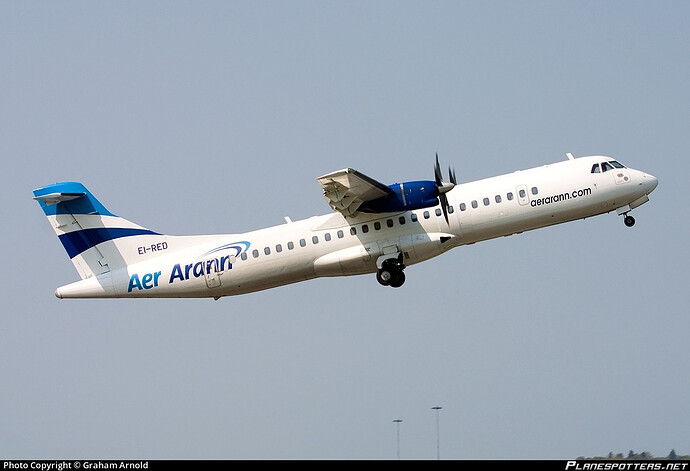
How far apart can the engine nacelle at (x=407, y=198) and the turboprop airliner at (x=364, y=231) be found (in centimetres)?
3

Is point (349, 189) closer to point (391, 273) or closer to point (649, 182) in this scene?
point (391, 273)

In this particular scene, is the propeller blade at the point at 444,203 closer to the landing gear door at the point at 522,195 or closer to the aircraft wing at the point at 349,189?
the aircraft wing at the point at 349,189

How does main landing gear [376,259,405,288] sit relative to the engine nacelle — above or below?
below

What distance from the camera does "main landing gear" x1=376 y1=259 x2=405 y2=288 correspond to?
107 ft

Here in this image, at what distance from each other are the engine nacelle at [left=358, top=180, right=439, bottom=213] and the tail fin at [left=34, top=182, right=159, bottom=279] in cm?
796

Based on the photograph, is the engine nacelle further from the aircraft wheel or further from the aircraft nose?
the aircraft nose

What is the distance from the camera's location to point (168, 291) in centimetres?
3353

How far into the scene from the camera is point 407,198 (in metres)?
32.0

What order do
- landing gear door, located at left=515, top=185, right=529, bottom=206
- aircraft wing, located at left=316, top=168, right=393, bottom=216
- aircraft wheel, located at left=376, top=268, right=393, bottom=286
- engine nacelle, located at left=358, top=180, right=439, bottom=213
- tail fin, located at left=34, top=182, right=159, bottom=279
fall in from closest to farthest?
aircraft wing, located at left=316, top=168, right=393, bottom=216, engine nacelle, located at left=358, top=180, right=439, bottom=213, landing gear door, located at left=515, top=185, right=529, bottom=206, aircraft wheel, located at left=376, top=268, right=393, bottom=286, tail fin, located at left=34, top=182, right=159, bottom=279

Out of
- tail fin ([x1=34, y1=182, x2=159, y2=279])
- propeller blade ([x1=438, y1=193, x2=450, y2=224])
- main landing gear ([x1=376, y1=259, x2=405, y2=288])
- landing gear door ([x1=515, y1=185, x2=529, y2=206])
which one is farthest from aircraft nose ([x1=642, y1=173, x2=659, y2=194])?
tail fin ([x1=34, y1=182, x2=159, y2=279])

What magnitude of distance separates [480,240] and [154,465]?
15217 millimetres

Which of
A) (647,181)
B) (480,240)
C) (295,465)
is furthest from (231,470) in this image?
(647,181)

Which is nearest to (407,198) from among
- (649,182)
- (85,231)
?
(649,182)

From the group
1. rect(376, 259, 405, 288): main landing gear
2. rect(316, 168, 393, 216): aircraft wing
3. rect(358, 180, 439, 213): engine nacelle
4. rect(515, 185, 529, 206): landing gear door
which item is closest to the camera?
rect(316, 168, 393, 216): aircraft wing
